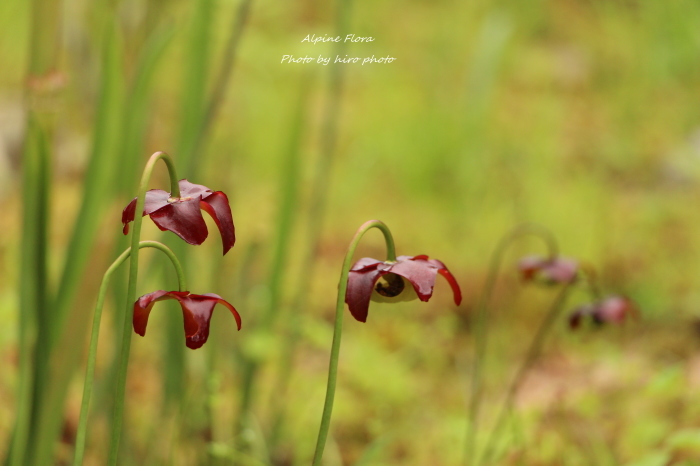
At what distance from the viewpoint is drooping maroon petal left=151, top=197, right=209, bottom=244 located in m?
0.34

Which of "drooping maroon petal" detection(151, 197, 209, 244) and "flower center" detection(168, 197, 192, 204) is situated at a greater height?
"flower center" detection(168, 197, 192, 204)

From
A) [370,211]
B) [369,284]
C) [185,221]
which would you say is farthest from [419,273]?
[370,211]

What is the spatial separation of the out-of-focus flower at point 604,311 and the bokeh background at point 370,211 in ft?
0.37

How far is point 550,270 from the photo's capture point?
715 millimetres

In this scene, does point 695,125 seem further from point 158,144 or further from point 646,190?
point 158,144

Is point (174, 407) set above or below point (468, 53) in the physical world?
below

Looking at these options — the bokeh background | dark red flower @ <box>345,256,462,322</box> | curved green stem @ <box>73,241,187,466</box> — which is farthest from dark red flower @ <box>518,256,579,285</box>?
curved green stem @ <box>73,241,187,466</box>

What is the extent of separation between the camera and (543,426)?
1.12m

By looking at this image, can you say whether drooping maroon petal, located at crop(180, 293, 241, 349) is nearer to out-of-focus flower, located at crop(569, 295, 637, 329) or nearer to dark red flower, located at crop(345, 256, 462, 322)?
dark red flower, located at crop(345, 256, 462, 322)

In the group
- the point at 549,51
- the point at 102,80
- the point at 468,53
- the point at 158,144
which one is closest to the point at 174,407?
the point at 102,80

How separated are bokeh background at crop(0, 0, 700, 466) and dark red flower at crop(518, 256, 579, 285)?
0.18 meters

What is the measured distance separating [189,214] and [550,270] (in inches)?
19.1

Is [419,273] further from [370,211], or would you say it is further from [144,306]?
[370,211]

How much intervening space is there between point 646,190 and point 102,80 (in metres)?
2.38
